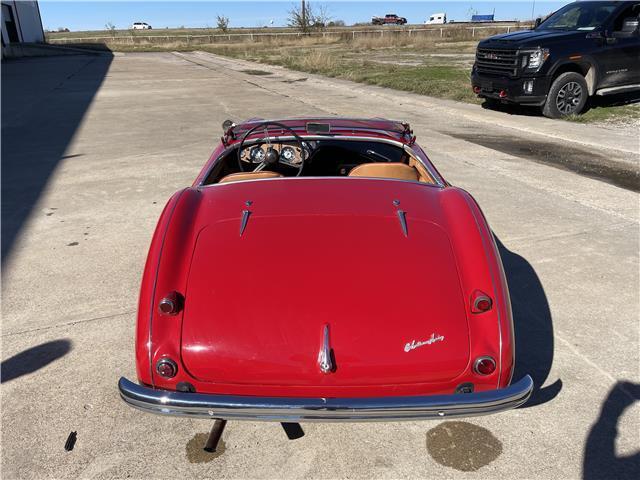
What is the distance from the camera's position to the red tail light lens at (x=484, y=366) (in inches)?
88.4

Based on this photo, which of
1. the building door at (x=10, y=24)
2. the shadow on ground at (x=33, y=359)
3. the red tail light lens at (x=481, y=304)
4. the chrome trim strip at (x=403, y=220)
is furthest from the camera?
the building door at (x=10, y=24)

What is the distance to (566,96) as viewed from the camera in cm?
1084

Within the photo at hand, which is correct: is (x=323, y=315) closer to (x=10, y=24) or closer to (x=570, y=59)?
(x=570, y=59)

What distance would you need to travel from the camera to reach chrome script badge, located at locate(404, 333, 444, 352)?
2.23m

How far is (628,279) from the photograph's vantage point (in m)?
4.18

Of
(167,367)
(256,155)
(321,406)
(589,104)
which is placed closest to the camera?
(321,406)

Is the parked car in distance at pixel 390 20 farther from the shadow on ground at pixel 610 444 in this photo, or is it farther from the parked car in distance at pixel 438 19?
the shadow on ground at pixel 610 444

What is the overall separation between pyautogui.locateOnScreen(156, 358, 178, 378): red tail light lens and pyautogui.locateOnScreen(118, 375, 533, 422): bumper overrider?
0.10 m

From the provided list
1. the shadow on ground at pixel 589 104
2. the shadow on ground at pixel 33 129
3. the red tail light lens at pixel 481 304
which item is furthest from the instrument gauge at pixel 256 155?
the shadow on ground at pixel 589 104

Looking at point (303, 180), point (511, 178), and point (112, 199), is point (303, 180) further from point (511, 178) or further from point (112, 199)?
point (511, 178)

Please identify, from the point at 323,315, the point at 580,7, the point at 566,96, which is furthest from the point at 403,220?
the point at 580,7

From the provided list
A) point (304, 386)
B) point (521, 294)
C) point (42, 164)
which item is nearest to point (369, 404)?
point (304, 386)

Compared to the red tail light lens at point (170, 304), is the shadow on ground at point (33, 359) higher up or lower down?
lower down

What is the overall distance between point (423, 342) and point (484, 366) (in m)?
0.30
